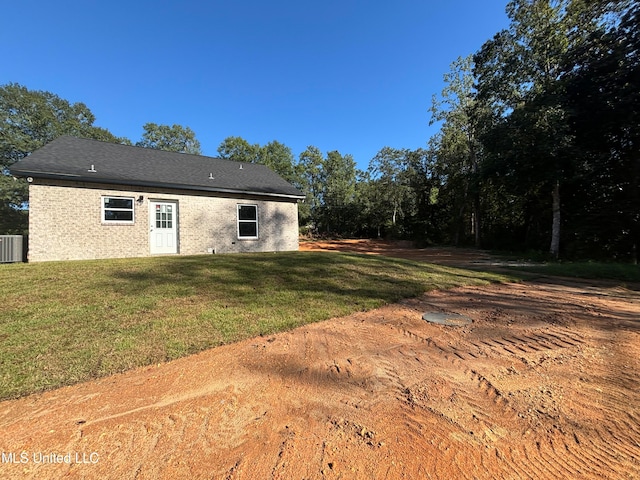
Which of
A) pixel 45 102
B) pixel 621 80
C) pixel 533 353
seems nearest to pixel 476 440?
pixel 533 353

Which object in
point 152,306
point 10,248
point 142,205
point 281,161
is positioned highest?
point 281,161

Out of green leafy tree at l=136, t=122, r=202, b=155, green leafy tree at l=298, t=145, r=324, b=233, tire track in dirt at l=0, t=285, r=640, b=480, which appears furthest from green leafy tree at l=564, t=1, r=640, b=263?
green leafy tree at l=136, t=122, r=202, b=155

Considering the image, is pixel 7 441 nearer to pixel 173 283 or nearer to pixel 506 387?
pixel 506 387

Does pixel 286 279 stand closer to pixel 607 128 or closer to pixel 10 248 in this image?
pixel 10 248

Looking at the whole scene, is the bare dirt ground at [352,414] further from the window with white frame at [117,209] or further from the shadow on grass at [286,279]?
the window with white frame at [117,209]

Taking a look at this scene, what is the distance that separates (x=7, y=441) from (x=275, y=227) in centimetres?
1233

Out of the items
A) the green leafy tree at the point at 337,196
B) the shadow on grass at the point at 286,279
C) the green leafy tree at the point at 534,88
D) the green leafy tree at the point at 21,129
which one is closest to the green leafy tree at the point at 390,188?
the green leafy tree at the point at 337,196

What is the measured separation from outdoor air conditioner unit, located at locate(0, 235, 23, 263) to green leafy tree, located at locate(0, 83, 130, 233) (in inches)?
790

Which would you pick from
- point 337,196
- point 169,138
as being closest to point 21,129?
point 169,138

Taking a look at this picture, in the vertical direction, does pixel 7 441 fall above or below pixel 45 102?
below

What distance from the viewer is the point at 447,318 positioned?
4.41 metres

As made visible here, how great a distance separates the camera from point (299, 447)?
6.00 ft

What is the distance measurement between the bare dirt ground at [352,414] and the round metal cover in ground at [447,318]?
58 cm

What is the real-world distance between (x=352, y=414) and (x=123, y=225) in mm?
11538
